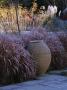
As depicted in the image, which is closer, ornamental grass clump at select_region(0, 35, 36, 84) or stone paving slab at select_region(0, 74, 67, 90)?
stone paving slab at select_region(0, 74, 67, 90)

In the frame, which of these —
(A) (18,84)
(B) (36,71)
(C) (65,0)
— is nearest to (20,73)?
(A) (18,84)

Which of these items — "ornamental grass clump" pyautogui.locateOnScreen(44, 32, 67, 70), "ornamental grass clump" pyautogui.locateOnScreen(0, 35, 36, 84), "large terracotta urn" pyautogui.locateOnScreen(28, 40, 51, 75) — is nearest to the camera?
"ornamental grass clump" pyautogui.locateOnScreen(0, 35, 36, 84)

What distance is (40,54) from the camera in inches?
402

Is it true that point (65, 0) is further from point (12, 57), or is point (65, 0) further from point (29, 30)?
point (12, 57)

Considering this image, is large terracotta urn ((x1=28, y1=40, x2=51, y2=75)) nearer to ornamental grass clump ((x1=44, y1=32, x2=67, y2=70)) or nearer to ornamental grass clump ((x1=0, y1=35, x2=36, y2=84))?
ornamental grass clump ((x1=0, y1=35, x2=36, y2=84))

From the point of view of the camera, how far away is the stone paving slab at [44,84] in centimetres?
839

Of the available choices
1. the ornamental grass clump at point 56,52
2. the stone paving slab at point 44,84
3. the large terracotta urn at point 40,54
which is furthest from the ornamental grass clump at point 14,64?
the ornamental grass clump at point 56,52

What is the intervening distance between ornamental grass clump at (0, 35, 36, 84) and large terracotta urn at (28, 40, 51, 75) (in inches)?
23.0

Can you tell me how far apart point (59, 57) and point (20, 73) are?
2419mm

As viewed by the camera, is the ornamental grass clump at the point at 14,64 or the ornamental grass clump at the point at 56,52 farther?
the ornamental grass clump at the point at 56,52

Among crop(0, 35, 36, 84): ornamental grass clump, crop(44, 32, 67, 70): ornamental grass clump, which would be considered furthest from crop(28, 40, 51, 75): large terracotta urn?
crop(44, 32, 67, 70): ornamental grass clump

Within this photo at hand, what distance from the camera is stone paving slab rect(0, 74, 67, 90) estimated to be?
27.5 ft

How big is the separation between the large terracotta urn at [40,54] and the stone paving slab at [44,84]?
16.1 inches

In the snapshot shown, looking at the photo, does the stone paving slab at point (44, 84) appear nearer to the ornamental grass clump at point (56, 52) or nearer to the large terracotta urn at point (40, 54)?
the large terracotta urn at point (40, 54)
